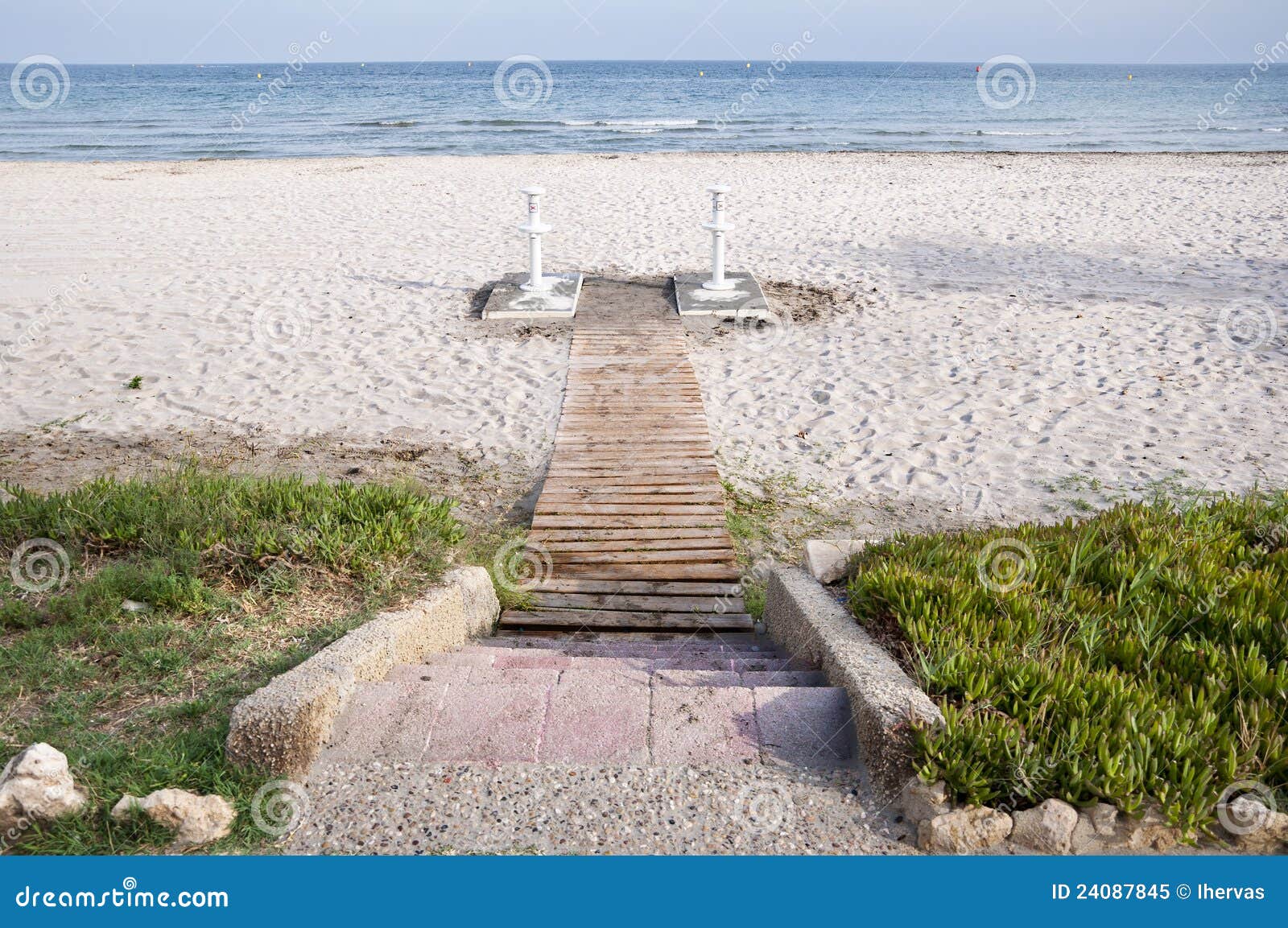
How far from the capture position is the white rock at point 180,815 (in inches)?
98.0

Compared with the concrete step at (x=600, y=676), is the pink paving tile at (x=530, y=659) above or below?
below

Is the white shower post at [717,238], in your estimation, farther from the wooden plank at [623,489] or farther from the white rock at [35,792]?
the white rock at [35,792]

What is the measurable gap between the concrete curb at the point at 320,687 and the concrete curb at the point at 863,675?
57.5 inches

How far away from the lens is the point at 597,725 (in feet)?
9.50

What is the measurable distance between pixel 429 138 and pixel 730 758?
29917 mm

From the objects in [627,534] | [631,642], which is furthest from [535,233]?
[631,642]

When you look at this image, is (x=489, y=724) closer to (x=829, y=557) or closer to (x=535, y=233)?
(x=829, y=557)

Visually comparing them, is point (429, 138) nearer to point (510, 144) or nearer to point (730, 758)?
point (510, 144)

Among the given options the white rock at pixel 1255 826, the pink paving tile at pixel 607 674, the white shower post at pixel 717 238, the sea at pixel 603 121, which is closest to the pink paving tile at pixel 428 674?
the pink paving tile at pixel 607 674

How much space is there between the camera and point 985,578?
3641 millimetres

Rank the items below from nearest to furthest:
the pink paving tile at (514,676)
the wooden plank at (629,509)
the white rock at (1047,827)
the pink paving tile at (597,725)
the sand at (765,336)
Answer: the white rock at (1047,827) < the pink paving tile at (597,725) < the pink paving tile at (514,676) < the wooden plank at (629,509) < the sand at (765,336)

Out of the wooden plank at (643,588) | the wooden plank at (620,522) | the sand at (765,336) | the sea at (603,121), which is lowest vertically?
the wooden plank at (643,588)

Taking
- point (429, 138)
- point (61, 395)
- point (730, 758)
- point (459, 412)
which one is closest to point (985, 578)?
point (730, 758)

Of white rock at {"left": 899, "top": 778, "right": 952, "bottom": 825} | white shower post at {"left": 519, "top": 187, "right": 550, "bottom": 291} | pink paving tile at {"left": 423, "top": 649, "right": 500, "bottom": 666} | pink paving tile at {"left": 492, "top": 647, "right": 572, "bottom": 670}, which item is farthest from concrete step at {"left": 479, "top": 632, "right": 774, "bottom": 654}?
white shower post at {"left": 519, "top": 187, "right": 550, "bottom": 291}
